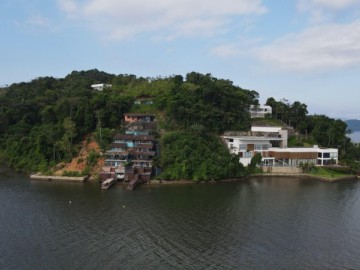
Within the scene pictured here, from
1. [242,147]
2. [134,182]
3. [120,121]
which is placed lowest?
[134,182]

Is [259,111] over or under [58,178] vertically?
over

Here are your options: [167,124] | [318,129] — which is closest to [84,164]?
[167,124]

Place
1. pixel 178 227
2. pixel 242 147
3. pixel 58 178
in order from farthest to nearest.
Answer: pixel 242 147
pixel 58 178
pixel 178 227

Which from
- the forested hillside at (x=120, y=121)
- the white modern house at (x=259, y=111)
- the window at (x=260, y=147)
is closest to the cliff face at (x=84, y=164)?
the forested hillside at (x=120, y=121)

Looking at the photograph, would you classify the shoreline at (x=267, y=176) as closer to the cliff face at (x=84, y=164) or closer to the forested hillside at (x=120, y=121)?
the forested hillside at (x=120, y=121)

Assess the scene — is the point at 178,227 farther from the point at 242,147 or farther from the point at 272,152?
the point at 272,152

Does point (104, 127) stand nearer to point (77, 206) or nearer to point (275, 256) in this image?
point (77, 206)

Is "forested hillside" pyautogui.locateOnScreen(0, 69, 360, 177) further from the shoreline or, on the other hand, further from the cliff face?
the cliff face
